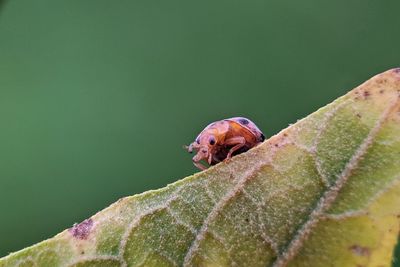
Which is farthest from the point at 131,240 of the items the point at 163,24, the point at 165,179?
the point at 163,24

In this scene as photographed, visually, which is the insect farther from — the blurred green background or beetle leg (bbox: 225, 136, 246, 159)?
the blurred green background

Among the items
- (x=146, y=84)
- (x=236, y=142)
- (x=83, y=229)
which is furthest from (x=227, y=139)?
(x=146, y=84)

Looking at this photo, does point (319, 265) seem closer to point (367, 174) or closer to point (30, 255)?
point (367, 174)

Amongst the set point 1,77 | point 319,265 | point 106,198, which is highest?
point 319,265

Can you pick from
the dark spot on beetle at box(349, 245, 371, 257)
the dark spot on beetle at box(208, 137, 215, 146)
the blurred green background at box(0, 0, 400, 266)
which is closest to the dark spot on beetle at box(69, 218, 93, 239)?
the dark spot on beetle at box(349, 245, 371, 257)

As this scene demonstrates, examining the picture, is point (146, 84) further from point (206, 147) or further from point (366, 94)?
point (366, 94)
